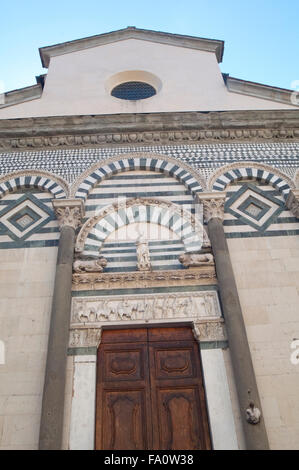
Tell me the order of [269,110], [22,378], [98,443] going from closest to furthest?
[98,443], [22,378], [269,110]

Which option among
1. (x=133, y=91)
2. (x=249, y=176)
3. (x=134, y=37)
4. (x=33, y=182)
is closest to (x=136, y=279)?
(x=33, y=182)

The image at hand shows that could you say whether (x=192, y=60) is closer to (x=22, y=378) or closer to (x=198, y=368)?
(x=198, y=368)

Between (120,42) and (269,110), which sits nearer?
(269,110)

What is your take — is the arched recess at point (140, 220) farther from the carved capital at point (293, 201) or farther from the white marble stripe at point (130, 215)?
the carved capital at point (293, 201)

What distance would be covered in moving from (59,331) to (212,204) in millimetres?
3307

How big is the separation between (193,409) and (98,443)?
126 centimetres

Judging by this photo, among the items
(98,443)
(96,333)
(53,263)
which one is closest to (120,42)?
(53,263)

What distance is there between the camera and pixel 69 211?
6.90 metres

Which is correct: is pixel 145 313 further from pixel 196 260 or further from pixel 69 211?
pixel 69 211

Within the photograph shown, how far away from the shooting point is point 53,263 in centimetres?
653

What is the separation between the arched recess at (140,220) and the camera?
6.74 m

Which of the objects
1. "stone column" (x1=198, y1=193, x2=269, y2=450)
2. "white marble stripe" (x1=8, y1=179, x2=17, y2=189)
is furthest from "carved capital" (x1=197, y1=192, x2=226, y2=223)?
"white marble stripe" (x1=8, y1=179, x2=17, y2=189)
